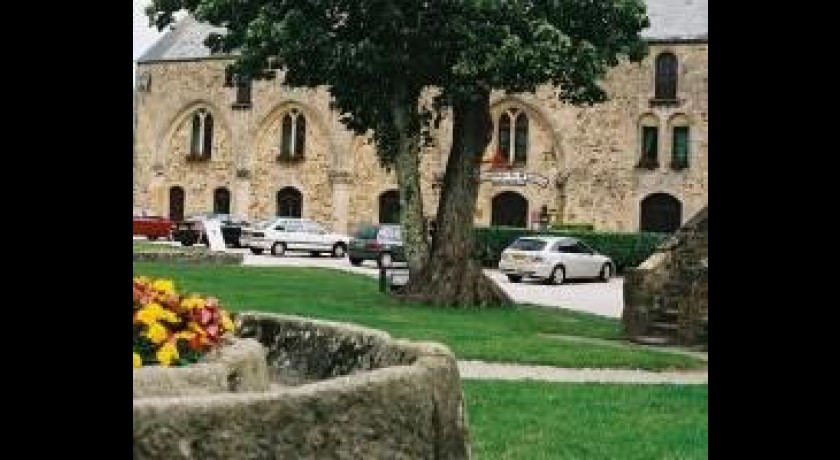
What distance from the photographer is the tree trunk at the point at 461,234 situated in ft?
77.4

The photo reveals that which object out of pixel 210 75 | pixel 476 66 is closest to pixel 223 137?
pixel 210 75

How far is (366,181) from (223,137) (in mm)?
7077

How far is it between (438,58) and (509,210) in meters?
24.4

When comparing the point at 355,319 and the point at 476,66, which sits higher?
the point at 476,66

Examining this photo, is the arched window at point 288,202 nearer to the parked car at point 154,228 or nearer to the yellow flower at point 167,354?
the parked car at point 154,228

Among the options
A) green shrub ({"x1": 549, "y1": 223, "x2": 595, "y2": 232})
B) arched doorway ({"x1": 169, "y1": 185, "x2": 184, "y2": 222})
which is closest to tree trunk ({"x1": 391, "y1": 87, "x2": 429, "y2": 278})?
green shrub ({"x1": 549, "y1": 223, "x2": 595, "y2": 232})

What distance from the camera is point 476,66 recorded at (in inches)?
862

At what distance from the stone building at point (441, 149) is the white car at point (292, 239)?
16.8 feet

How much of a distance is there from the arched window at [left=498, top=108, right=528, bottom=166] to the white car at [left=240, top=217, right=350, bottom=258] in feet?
26.4

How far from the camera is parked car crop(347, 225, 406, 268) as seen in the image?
37.8m

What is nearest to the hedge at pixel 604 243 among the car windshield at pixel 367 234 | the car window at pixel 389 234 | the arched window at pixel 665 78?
the car window at pixel 389 234
